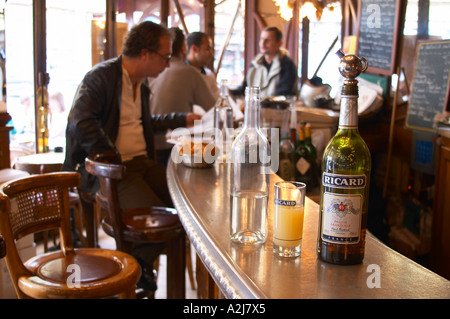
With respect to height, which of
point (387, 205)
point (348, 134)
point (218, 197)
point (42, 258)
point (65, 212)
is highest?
point (348, 134)

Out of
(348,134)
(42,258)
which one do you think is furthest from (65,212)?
(348,134)

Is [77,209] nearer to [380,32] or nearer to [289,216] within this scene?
[380,32]

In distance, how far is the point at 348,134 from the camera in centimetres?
98

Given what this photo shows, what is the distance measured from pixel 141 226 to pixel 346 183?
1521 mm

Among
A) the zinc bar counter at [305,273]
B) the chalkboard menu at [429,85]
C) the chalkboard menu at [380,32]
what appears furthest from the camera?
the chalkboard menu at [380,32]

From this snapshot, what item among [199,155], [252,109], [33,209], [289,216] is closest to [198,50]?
[199,155]

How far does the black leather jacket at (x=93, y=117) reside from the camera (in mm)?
2824

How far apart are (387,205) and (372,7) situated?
72.5 inches

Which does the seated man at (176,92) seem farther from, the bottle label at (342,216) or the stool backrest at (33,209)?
the bottle label at (342,216)

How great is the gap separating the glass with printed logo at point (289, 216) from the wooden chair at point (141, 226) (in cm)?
117

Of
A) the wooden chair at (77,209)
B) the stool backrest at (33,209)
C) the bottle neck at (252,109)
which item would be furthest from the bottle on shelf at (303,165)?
the bottle neck at (252,109)
